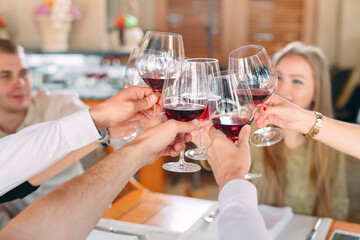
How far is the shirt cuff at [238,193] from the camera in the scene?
0.91 m

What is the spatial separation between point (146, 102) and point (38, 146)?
369 mm

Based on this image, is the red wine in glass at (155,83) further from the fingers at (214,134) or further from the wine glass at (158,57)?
the fingers at (214,134)

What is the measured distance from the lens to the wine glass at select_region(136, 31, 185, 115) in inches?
54.4

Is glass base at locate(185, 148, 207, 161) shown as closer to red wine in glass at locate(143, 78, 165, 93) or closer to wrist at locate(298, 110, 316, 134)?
red wine in glass at locate(143, 78, 165, 93)

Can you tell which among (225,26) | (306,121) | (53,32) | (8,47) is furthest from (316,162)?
(225,26)

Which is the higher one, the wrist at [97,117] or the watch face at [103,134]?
the wrist at [97,117]

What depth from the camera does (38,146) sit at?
4.42ft

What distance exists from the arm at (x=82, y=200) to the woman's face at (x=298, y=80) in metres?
1.16

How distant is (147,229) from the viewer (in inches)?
54.2

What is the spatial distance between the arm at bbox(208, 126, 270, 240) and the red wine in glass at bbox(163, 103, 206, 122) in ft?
0.26

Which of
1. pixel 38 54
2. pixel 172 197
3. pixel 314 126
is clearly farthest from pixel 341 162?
pixel 38 54

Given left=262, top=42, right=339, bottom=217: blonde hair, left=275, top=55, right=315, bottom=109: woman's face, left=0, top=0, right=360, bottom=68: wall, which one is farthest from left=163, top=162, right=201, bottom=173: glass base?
left=0, top=0, right=360, bottom=68: wall

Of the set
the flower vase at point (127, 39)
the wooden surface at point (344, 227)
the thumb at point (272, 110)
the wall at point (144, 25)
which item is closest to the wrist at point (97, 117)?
the thumb at point (272, 110)

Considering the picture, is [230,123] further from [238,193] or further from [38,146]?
[38,146]
